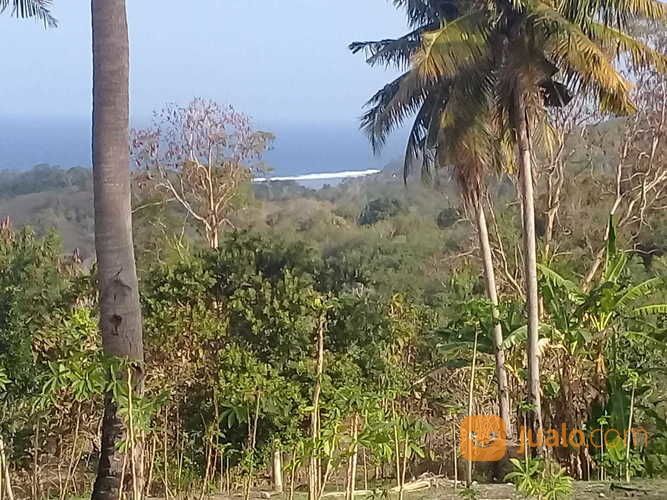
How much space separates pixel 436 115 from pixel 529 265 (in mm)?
2173

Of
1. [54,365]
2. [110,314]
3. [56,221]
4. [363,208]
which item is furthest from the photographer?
[363,208]

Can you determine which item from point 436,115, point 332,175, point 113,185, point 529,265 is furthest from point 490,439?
point 332,175

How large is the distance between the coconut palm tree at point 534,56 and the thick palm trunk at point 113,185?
12.4 feet

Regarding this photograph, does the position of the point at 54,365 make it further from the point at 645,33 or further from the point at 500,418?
the point at 645,33

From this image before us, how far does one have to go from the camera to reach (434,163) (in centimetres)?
1148

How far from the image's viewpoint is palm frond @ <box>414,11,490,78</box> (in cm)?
873

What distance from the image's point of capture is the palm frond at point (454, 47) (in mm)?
8734

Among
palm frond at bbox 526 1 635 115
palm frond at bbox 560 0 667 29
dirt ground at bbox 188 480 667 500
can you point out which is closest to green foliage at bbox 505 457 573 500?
dirt ground at bbox 188 480 667 500

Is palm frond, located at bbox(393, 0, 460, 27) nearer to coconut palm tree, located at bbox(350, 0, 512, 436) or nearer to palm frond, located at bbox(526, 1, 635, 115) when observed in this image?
coconut palm tree, located at bbox(350, 0, 512, 436)

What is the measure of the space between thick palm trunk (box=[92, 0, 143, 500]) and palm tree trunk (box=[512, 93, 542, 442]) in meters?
5.15

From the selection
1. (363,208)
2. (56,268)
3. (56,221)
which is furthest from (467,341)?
(363,208)

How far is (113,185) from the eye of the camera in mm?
5613

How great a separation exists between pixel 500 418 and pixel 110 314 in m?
6.13

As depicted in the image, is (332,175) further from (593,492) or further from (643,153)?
(593,492)
